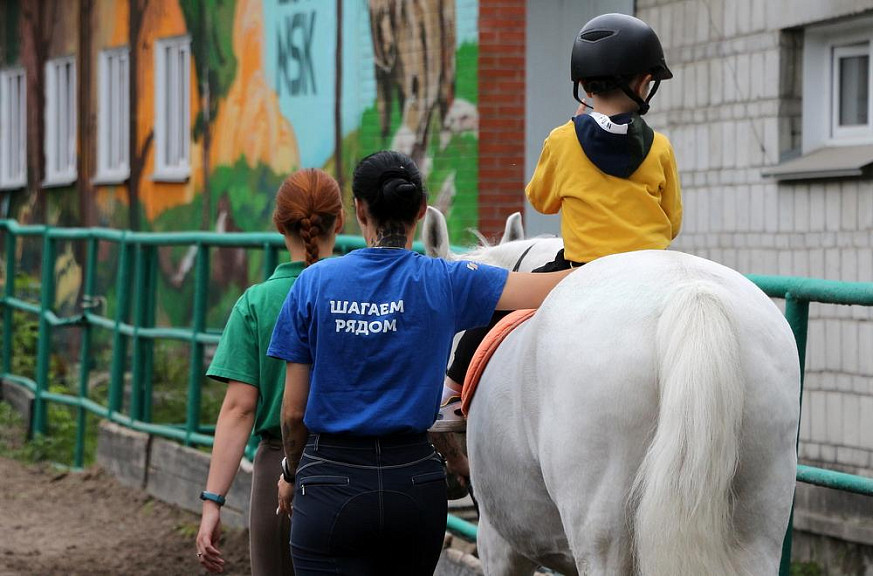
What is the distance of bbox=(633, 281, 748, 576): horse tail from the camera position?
9.98 ft

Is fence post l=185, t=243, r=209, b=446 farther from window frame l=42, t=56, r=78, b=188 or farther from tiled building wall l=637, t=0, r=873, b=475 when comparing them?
window frame l=42, t=56, r=78, b=188

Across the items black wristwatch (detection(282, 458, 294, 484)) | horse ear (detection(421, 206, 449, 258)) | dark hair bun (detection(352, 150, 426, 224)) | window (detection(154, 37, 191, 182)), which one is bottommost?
black wristwatch (detection(282, 458, 294, 484))

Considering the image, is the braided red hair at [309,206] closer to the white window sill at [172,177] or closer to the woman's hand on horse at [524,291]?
the woman's hand on horse at [524,291]

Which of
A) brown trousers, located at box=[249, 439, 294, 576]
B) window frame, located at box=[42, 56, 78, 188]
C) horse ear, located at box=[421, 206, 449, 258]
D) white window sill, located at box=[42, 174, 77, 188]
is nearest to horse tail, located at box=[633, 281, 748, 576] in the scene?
brown trousers, located at box=[249, 439, 294, 576]

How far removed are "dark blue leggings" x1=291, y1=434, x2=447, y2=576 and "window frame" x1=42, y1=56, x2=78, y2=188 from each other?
16.1 metres

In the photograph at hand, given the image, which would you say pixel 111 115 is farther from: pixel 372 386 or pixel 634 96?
pixel 372 386

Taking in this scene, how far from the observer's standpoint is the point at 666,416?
3.08 m

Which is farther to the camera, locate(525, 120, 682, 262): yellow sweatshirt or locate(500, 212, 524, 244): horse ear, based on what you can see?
locate(500, 212, 524, 244): horse ear

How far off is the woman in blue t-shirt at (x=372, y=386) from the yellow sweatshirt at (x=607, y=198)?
483mm

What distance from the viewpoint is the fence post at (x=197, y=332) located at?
8.55 m

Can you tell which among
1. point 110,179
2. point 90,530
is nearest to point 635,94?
point 90,530

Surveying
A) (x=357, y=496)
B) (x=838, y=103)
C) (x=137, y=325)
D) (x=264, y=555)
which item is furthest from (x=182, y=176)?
(x=357, y=496)

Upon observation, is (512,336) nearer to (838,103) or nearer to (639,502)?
(639,502)

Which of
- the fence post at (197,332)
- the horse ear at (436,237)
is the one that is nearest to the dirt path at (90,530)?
the fence post at (197,332)
